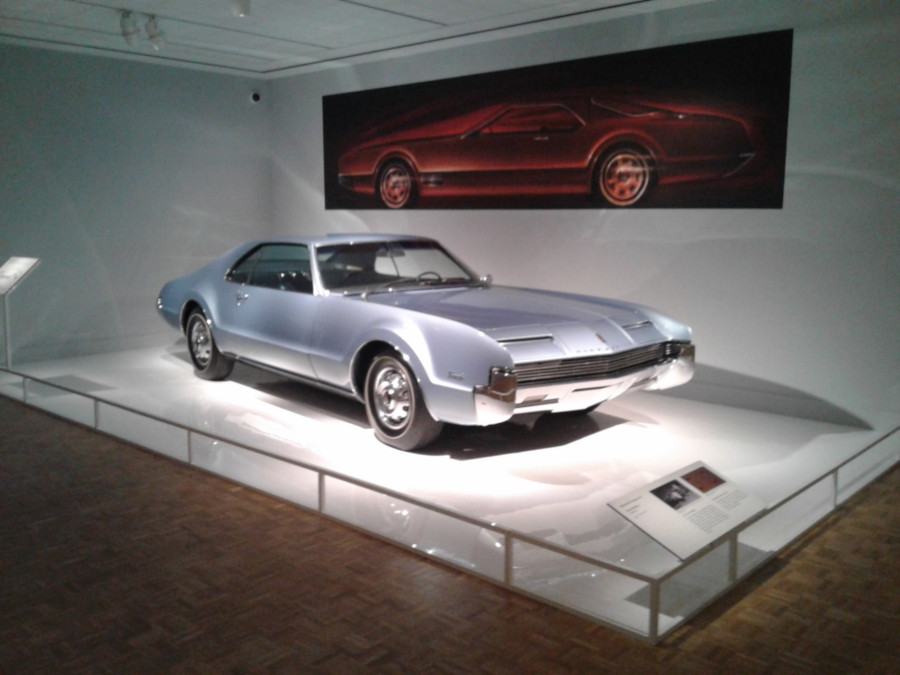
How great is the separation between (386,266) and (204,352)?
1.83 metres

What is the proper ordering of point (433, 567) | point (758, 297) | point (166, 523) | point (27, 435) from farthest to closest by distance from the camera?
point (758, 297), point (27, 435), point (166, 523), point (433, 567)

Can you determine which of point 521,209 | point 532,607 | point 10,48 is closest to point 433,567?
point 532,607

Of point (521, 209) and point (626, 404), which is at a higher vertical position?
point (521, 209)

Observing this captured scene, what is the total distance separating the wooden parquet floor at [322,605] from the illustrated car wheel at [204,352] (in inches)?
107

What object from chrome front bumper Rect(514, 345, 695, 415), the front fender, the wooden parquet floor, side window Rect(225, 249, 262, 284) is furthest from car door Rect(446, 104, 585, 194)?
the wooden parquet floor

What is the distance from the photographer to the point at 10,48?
7555 mm

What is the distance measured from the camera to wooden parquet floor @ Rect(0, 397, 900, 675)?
2701mm

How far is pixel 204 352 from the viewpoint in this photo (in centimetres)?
701

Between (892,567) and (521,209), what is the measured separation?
15.3 feet

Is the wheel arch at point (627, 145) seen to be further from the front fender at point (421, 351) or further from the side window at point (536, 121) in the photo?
the front fender at point (421, 351)

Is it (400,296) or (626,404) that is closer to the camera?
(400,296)

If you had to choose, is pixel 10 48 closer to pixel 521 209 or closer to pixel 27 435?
pixel 27 435

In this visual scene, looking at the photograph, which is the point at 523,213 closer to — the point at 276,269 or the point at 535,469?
the point at 276,269

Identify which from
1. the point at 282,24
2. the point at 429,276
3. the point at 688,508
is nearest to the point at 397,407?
the point at 429,276
